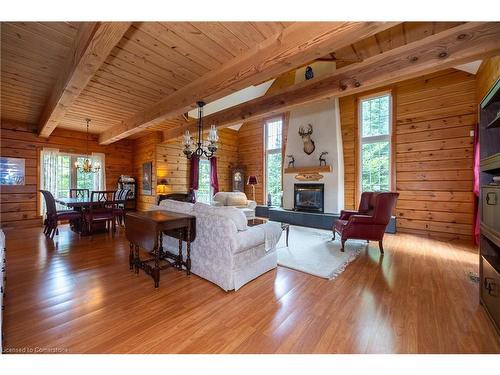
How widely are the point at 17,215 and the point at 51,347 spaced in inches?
A: 219

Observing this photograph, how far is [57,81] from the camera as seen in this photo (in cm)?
298

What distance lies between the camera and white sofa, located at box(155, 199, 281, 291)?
7.06 feet

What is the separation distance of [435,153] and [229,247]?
465 cm

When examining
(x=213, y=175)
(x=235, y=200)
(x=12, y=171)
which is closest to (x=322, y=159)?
(x=235, y=200)

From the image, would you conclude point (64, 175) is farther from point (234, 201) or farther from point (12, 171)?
point (234, 201)

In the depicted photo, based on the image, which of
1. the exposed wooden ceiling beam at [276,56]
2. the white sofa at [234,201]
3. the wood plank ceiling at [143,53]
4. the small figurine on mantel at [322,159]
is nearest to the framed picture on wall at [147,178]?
the white sofa at [234,201]

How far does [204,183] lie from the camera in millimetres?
7043

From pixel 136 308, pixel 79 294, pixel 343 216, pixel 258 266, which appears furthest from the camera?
pixel 343 216

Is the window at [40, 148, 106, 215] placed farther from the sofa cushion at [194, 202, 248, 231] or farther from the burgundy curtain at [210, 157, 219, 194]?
the sofa cushion at [194, 202, 248, 231]

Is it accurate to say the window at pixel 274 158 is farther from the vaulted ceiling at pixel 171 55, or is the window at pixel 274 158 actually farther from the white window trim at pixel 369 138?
the vaulted ceiling at pixel 171 55

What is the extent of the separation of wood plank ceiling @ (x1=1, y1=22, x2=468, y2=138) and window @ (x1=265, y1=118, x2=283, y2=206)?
11.3 ft

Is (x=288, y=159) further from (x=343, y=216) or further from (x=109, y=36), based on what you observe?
(x=109, y=36)

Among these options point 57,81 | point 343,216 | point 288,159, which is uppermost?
point 57,81
